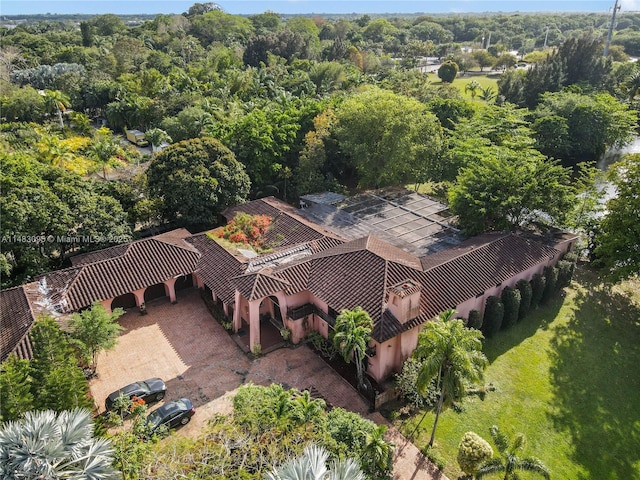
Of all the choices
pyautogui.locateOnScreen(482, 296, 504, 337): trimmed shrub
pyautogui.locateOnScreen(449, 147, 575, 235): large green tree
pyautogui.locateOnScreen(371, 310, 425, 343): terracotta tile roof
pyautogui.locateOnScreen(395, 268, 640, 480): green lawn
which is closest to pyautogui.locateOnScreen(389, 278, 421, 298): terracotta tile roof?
pyautogui.locateOnScreen(371, 310, 425, 343): terracotta tile roof

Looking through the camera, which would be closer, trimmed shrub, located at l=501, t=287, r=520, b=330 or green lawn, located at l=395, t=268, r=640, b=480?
green lawn, located at l=395, t=268, r=640, b=480

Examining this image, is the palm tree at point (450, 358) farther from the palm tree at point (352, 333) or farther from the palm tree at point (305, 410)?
the palm tree at point (305, 410)

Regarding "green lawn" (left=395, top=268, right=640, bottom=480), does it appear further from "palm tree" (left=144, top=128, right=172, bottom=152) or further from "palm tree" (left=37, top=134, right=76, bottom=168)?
"palm tree" (left=144, top=128, right=172, bottom=152)

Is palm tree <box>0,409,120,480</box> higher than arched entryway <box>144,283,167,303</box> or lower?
higher

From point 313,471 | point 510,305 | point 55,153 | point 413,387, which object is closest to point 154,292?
point 413,387

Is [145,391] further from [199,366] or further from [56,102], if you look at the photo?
[56,102]

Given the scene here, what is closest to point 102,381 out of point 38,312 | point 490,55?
point 38,312
